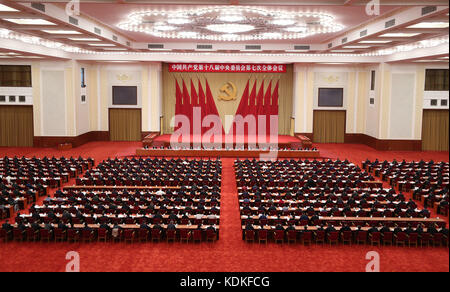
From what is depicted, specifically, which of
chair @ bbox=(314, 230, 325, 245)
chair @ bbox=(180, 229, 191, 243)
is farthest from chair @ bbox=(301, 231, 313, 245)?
chair @ bbox=(180, 229, 191, 243)

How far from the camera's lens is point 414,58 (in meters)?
23.8

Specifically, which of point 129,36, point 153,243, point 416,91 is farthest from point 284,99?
point 153,243

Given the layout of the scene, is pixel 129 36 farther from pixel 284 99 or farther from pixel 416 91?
pixel 416 91

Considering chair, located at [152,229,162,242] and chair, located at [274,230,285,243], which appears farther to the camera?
chair, located at [274,230,285,243]

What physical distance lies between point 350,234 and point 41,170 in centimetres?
1462

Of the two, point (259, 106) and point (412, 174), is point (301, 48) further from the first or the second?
point (412, 174)

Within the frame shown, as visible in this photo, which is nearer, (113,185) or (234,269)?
(234,269)

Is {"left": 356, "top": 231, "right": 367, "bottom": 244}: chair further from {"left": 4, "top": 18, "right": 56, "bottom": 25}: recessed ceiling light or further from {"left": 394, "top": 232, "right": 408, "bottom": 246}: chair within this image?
{"left": 4, "top": 18, "right": 56, "bottom": 25}: recessed ceiling light

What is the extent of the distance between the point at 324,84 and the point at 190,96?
34.8ft

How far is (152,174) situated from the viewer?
18672mm

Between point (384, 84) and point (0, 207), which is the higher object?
point (384, 84)

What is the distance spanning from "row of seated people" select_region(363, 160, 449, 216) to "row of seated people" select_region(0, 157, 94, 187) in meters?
15.5

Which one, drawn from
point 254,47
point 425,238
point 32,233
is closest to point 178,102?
point 254,47

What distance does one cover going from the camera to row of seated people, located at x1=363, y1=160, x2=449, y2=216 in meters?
16.2
